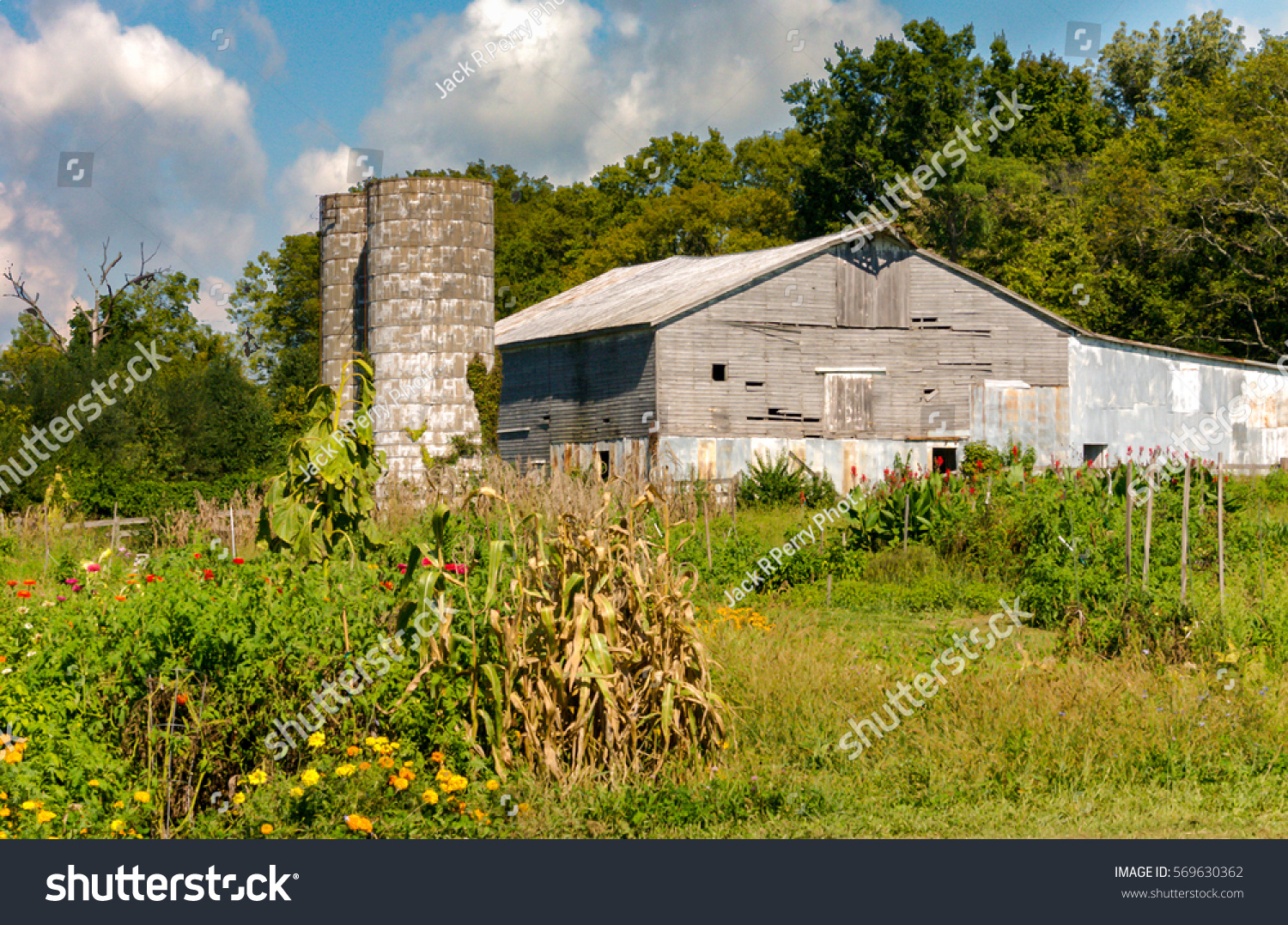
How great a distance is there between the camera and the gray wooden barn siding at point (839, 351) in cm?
2766

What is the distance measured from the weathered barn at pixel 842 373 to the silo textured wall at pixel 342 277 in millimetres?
8999

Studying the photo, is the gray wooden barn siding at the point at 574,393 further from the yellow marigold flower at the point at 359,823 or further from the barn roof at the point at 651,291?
the yellow marigold flower at the point at 359,823

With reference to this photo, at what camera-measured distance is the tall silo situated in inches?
1332

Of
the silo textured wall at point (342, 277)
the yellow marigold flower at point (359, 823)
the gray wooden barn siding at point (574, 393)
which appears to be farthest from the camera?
the silo textured wall at point (342, 277)

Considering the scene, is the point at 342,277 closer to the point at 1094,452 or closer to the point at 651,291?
the point at 651,291

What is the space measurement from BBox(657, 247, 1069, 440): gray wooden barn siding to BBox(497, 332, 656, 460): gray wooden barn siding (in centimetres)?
82

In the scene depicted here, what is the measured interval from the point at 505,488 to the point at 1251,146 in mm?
30969

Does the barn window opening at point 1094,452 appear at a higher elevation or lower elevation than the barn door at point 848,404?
lower

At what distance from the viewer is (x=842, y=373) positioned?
29.0 m

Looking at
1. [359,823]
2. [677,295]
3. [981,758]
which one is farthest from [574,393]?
[359,823]

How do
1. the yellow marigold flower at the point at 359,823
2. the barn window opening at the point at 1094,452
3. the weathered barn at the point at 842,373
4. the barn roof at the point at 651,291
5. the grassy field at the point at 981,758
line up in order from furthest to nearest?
the barn window opening at the point at 1094,452, the barn roof at the point at 651,291, the weathered barn at the point at 842,373, the grassy field at the point at 981,758, the yellow marigold flower at the point at 359,823

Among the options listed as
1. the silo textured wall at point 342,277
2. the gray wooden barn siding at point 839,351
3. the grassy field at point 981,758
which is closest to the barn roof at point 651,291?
the gray wooden barn siding at point 839,351

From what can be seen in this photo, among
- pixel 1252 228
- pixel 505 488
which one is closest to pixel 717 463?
pixel 505 488

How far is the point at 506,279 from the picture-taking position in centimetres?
5344
